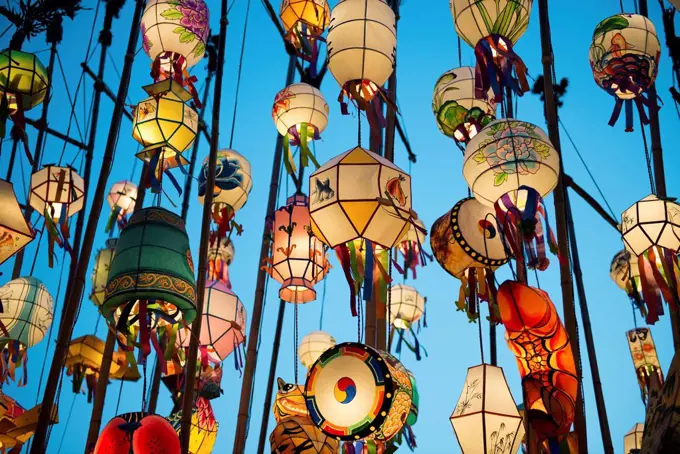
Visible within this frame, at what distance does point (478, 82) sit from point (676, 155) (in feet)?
71.0

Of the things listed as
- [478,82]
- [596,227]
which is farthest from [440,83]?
[596,227]

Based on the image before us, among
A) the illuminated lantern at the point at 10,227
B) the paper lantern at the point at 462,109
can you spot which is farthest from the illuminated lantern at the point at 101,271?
the paper lantern at the point at 462,109

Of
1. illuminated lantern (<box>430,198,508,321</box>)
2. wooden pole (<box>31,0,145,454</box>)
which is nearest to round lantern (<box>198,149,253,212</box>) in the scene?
wooden pole (<box>31,0,145,454</box>)

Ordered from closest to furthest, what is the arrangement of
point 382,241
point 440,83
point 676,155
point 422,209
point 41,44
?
point 382,241 < point 440,83 < point 41,44 < point 676,155 < point 422,209

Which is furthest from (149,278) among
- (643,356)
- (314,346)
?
(643,356)

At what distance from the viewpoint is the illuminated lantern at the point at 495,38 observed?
2.99 meters

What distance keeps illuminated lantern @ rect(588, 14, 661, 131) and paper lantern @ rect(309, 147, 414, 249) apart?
155 cm

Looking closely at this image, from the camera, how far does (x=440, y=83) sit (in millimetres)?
3621

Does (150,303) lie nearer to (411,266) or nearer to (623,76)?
(411,266)

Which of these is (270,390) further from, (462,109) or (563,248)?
(563,248)

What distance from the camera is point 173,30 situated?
3660 millimetres

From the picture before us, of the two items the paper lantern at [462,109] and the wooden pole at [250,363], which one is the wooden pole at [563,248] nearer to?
the paper lantern at [462,109]

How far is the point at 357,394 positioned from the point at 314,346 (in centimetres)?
283

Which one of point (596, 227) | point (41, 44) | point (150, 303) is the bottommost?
point (150, 303)
